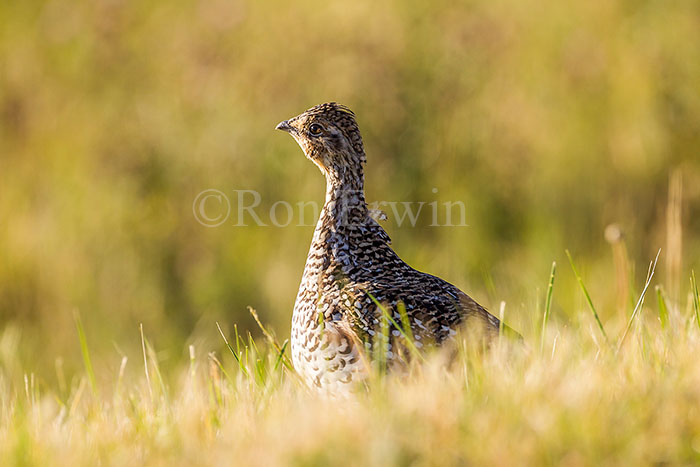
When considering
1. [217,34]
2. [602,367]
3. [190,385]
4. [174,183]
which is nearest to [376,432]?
[602,367]

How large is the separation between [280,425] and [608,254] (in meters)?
6.08

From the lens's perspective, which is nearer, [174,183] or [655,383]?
[655,383]

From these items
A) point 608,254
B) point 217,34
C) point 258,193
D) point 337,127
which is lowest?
point 608,254

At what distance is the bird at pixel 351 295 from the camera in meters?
3.82

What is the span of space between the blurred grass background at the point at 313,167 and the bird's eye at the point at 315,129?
359 cm

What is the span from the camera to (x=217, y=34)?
1047 cm

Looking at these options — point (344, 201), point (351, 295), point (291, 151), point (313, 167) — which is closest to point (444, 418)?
point (351, 295)

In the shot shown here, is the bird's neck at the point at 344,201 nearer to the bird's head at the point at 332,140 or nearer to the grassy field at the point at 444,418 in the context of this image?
the bird's head at the point at 332,140

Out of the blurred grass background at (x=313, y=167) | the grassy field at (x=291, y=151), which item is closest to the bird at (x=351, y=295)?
the grassy field at (x=291, y=151)

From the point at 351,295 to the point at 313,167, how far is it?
5172 mm

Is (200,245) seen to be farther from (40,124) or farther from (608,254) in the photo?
(608,254)

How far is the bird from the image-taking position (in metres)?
3.82

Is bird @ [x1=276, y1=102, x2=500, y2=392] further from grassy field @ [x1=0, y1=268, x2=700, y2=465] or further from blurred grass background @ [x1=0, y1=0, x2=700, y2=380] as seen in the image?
blurred grass background @ [x1=0, y1=0, x2=700, y2=380]

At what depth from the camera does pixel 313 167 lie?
9.19m
